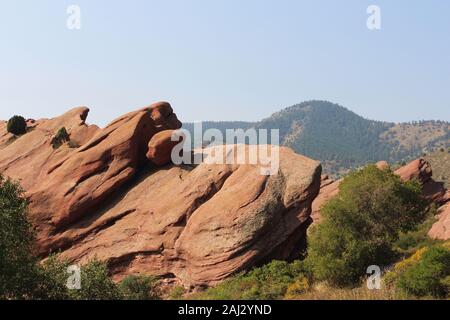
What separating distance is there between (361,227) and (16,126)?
34204mm

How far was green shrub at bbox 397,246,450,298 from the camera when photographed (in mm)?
19922

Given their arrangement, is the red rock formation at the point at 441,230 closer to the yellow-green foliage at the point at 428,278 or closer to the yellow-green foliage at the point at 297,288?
the yellow-green foliage at the point at 297,288

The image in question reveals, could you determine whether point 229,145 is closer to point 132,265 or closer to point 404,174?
point 132,265

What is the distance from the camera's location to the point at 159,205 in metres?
32.4

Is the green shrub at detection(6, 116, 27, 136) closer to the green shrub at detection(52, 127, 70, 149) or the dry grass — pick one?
the green shrub at detection(52, 127, 70, 149)

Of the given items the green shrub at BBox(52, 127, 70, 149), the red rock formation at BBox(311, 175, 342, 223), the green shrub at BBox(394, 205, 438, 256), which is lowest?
the red rock formation at BBox(311, 175, 342, 223)

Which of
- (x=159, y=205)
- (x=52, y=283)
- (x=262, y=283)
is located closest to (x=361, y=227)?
(x=262, y=283)

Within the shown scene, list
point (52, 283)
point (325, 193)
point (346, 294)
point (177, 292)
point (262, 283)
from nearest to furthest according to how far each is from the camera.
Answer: point (52, 283) < point (346, 294) < point (262, 283) < point (177, 292) < point (325, 193)

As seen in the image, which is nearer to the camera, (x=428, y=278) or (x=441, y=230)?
(x=428, y=278)

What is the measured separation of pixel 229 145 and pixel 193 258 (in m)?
8.57

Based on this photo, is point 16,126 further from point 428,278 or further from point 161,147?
point 428,278

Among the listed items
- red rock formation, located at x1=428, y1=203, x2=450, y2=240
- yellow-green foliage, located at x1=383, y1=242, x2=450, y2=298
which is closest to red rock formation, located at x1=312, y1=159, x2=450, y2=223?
red rock formation, located at x1=428, y1=203, x2=450, y2=240

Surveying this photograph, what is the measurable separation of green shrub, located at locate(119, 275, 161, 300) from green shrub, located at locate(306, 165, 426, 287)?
8577 mm

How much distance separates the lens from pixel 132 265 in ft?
103
